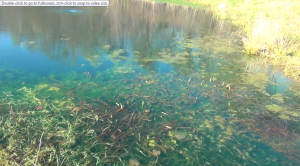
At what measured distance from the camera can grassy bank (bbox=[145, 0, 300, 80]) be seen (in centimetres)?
464

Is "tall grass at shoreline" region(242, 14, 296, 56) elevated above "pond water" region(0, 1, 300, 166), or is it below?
above

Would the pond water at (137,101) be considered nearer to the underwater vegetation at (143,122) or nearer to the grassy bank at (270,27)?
the underwater vegetation at (143,122)

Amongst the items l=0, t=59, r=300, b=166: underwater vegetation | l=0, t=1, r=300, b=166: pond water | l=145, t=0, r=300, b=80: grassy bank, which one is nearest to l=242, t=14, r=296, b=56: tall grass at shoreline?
l=145, t=0, r=300, b=80: grassy bank

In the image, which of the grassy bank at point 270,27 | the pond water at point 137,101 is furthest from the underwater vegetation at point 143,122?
the grassy bank at point 270,27

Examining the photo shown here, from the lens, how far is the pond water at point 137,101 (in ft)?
7.47

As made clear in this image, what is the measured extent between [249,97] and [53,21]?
17.8 feet

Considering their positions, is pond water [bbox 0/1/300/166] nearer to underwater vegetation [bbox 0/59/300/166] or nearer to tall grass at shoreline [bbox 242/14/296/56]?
underwater vegetation [bbox 0/59/300/166]

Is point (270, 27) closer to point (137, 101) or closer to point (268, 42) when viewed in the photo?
point (268, 42)

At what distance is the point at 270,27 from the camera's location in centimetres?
478

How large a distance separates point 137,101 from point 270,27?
3.35 metres

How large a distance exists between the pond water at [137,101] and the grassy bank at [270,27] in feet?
0.92

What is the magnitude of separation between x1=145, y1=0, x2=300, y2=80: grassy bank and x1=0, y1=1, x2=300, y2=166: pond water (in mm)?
280

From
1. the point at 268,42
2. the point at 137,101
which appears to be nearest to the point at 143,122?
the point at 137,101

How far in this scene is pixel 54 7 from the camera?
8.16 m
